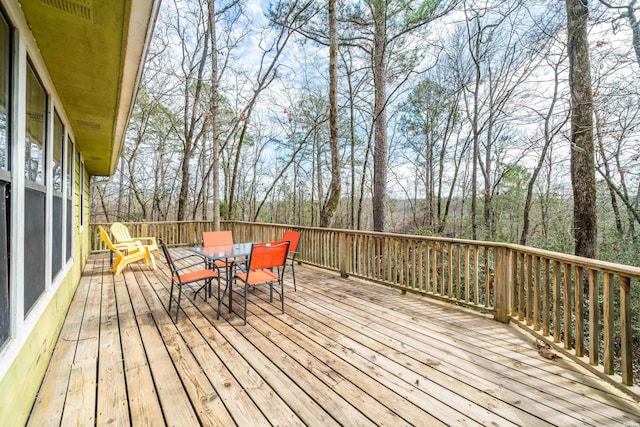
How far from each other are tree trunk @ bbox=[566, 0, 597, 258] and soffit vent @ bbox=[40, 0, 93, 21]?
254 inches

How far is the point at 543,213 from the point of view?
10164mm

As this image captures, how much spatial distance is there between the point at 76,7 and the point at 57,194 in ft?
7.57

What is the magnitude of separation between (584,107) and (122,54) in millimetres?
6734

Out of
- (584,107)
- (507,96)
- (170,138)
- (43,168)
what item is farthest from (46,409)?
(170,138)

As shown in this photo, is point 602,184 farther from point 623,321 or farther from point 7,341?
point 7,341

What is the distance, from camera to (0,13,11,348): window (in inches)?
53.7

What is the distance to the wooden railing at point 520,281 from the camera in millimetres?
1908

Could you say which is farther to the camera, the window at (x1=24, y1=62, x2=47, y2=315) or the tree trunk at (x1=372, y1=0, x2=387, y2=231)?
the tree trunk at (x1=372, y1=0, x2=387, y2=231)

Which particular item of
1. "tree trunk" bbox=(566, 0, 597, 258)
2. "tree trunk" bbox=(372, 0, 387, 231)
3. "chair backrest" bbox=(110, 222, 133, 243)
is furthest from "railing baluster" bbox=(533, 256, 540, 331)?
"chair backrest" bbox=(110, 222, 133, 243)

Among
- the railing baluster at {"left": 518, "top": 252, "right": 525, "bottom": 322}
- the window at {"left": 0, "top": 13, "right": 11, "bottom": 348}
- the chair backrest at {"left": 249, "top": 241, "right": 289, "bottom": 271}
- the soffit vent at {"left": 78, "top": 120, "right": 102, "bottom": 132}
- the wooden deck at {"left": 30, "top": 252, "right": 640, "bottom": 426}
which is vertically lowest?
the wooden deck at {"left": 30, "top": 252, "right": 640, "bottom": 426}

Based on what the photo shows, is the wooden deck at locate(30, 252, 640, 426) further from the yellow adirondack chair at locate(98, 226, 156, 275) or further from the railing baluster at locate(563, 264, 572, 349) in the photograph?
the yellow adirondack chair at locate(98, 226, 156, 275)

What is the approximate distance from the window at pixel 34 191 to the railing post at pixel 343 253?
374 cm

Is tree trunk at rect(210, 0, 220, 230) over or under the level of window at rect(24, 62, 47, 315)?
over

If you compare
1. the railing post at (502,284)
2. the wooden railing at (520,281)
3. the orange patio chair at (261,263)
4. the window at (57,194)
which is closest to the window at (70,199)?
the window at (57,194)
